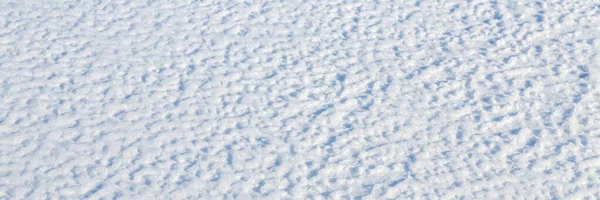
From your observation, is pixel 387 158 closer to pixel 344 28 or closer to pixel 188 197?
pixel 188 197

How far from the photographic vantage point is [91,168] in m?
1.32

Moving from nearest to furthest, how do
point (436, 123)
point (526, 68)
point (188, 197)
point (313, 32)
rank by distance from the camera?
point (188, 197), point (436, 123), point (526, 68), point (313, 32)

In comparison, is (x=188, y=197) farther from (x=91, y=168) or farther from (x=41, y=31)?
(x=41, y=31)

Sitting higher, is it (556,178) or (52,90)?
(52,90)

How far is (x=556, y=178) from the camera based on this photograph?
1.32 metres

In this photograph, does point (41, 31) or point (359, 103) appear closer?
point (359, 103)

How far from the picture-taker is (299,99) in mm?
1513

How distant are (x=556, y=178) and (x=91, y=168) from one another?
27.1 inches

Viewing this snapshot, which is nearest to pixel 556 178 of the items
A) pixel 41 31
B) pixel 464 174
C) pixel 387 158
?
pixel 464 174

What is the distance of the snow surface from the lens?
1.31 metres

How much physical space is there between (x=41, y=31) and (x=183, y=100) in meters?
0.39

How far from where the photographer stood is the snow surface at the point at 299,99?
131 cm

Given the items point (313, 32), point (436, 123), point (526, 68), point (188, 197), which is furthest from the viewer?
point (313, 32)

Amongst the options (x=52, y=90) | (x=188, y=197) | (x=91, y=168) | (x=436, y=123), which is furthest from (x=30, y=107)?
(x=436, y=123)
